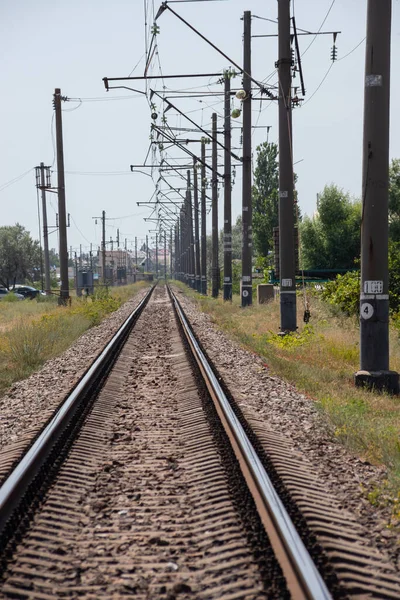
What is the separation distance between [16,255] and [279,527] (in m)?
84.8

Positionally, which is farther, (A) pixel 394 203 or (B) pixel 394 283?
(A) pixel 394 203

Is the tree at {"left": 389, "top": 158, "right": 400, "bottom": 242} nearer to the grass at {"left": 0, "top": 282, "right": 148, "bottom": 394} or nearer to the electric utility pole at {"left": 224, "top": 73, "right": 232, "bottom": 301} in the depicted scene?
the electric utility pole at {"left": 224, "top": 73, "right": 232, "bottom": 301}

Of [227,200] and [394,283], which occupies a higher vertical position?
[227,200]

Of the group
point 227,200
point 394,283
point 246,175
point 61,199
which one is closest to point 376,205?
point 394,283

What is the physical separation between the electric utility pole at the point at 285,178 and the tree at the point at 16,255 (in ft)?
230

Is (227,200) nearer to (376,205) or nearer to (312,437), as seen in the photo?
(376,205)

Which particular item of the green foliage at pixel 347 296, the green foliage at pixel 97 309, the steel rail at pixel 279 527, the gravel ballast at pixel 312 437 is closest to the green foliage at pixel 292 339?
the gravel ballast at pixel 312 437

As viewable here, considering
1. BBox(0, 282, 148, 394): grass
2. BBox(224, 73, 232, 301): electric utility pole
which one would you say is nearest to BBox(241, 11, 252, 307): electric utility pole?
BBox(224, 73, 232, 301): electric utility pole

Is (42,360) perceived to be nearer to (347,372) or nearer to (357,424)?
(347,372)

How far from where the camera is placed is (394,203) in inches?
1857

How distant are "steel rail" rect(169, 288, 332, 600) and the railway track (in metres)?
0.01

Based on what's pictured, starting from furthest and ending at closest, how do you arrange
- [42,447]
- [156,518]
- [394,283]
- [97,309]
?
[97,309] < [394,283] < [42,447] < [156,518]

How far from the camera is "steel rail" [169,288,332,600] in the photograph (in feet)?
12.9

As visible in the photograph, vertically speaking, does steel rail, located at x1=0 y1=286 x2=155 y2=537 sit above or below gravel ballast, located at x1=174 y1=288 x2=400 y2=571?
above
